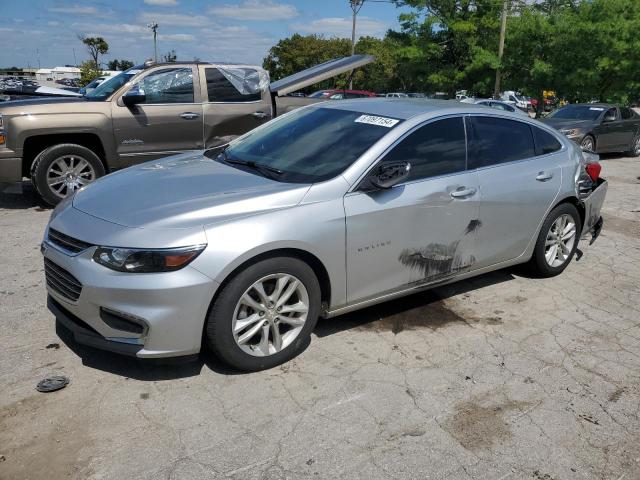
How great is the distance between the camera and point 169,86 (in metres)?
7.68

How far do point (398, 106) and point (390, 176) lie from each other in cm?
99

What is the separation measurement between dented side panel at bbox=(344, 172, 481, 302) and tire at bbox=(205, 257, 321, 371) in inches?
14.7

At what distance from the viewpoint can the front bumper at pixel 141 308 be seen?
2.95 m

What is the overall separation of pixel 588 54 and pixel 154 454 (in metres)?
23.3

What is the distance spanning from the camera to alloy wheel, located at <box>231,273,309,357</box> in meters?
3.25

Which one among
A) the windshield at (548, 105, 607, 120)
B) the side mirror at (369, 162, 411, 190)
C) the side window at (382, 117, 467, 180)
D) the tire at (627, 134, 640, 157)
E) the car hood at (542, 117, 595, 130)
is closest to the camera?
the side mirror at (369, 162, 411, 190)

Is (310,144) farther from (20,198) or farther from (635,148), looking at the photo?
(635,148)

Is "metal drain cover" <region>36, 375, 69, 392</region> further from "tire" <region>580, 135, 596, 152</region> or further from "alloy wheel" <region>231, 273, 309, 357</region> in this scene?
"tire" <region>580, 135, 596, 152</region>

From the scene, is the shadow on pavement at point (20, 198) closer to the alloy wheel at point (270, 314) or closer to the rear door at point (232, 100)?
the rear door at point (232, 100)

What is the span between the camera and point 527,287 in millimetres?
5078

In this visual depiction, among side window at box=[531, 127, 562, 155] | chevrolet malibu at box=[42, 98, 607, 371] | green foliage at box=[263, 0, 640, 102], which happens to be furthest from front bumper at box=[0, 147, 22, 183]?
green foliage at box=[263, 0, 640, 102]

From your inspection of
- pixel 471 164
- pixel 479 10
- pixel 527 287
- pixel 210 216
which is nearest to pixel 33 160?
pixel 210 216

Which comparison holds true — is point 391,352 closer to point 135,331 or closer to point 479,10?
point 135,331

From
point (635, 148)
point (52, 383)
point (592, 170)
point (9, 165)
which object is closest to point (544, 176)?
point (592, 170)
